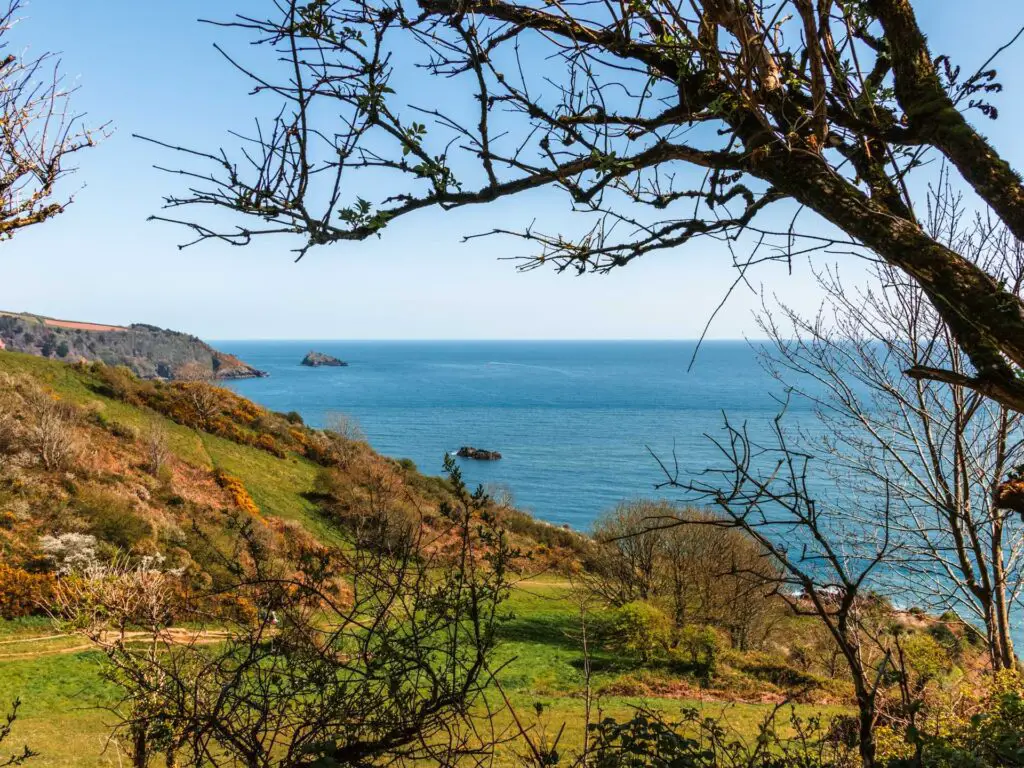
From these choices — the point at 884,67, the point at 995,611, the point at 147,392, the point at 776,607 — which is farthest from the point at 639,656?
the point at 147,392

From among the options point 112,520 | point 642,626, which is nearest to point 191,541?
point 112,520

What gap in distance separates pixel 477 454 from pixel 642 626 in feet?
130

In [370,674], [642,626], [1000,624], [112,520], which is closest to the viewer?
[370,674]

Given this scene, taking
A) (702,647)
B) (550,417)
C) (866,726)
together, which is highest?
(866,726)

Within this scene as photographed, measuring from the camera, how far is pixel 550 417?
8469cm

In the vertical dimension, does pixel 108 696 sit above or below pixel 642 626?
above

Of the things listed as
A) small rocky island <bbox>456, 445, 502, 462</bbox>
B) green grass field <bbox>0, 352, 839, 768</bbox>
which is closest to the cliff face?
small rocky island <bbox>456, 445, 502, 462</bbox>

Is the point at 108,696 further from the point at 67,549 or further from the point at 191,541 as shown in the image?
the point at 191,541

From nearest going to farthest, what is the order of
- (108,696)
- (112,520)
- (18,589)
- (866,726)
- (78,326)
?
(866,726) < (108,696) < (18,589) < (112,520) < (78,326)

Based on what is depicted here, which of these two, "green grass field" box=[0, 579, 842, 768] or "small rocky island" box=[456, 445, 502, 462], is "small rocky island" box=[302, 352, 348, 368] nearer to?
"small rocky island" box=[456, 445, 502, 462]

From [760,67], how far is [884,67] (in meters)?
0.59

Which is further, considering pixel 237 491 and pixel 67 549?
pixel 237 491

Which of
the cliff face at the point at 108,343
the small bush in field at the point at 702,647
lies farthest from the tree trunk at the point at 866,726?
the cliff face at the point at 108,343

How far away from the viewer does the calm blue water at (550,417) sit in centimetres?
5134
